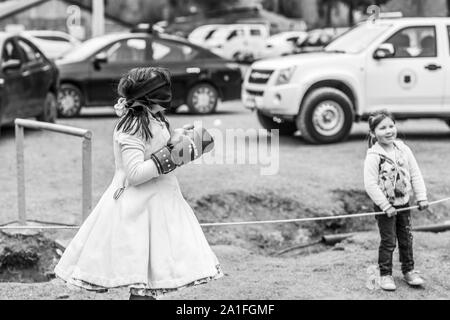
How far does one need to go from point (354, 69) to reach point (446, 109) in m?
1.49

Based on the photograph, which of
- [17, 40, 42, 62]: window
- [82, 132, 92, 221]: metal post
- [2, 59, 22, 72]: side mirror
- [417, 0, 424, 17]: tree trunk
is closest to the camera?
[82, 132, 92, 221]: metal post

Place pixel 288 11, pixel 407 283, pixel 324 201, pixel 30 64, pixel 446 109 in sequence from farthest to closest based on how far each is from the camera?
pixel 288 11, pixel 30 64, pixel 446 109, pixel 324 201, pixel 407 283

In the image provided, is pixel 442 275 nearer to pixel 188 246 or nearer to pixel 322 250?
pixel 322 250

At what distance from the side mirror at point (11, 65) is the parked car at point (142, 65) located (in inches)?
118

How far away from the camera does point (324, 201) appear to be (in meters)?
9.42

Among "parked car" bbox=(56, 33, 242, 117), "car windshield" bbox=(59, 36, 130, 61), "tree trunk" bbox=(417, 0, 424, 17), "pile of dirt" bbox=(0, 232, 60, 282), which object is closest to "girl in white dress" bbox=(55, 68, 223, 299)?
"pile of dirt" bbox=(0, 232, 60, 282)

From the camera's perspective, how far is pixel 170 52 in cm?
1761

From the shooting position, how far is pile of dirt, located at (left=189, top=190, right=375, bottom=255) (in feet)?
28.4

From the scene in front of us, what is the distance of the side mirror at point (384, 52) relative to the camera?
13.1m

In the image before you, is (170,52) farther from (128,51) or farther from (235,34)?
(235,34)

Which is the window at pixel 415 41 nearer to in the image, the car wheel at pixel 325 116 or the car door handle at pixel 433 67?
the car door handle at pixel 433 67

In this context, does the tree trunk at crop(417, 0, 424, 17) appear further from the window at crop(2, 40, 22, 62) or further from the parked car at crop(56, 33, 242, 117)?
the window at crop(2, 40, 22, 62)

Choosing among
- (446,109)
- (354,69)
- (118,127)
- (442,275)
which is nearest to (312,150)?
(354,69)

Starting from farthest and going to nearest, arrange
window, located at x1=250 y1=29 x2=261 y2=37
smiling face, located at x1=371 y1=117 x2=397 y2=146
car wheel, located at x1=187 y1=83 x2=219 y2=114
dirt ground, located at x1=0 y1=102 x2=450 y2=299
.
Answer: window, located at x1=250 y1=29 x2=261 y2=37 < car wheel, located at x1=187 y1=83 x2=219 y2=114 < dirt ground, located at x1=0 y1=102 x2=450 y2=299 < smiling face, located at x1=371 y1=117 x2=397 y2=146
